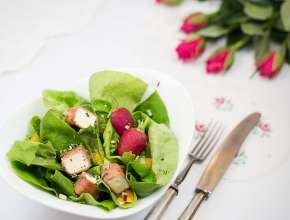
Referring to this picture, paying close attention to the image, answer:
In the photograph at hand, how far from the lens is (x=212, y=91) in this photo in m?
1.21

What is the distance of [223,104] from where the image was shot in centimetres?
117

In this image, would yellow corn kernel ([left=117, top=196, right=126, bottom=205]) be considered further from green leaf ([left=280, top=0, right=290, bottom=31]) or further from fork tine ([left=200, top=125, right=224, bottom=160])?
green leaf ([left=280, top=0, right=290, bottom=31])

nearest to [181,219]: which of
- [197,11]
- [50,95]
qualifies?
[50,95]

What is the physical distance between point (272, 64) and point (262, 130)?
238 millimetres

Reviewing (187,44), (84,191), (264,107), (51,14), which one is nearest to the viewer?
(84,191)

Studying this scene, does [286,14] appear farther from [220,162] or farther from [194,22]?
[220,162]

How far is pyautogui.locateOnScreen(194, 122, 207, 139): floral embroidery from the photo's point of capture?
3.51ft

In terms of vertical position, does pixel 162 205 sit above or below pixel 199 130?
below

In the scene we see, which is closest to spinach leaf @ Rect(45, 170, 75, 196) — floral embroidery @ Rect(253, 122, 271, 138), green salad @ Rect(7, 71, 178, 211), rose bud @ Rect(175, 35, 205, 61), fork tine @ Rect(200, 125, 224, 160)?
green salad @ Rect(7, 71, 178, 211)

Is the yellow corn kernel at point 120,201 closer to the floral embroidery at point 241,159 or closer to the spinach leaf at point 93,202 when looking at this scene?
the spinach leaf at point 93,202

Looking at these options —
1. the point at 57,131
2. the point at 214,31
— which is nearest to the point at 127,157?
the point at 57,131

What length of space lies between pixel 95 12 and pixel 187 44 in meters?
0.37

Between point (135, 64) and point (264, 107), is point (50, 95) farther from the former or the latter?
point (264, 107)

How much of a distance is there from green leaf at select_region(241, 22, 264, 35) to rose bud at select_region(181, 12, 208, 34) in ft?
0.40
